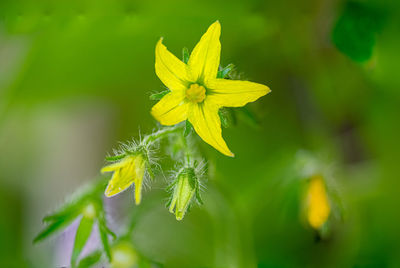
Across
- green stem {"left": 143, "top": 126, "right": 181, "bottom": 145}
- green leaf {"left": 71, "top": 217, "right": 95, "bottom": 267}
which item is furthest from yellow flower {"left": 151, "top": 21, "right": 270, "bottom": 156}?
green leaf {"left": 71, "top": 217, "right": 95, "bottom": 267}

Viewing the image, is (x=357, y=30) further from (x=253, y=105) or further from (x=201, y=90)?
(x=201, y=90)

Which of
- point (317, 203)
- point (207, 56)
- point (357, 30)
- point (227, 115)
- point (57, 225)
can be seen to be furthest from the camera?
point (357, 30)

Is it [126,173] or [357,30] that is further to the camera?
[357,30]

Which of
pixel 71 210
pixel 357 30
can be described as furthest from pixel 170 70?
pixel 357 30

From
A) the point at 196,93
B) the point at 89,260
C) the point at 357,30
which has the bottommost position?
the point at 89,260

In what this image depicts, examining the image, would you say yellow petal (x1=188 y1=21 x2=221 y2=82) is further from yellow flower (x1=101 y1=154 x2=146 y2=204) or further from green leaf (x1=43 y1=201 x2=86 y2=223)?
green leaf (x1=43 y1=201 x2=86 y2=223)

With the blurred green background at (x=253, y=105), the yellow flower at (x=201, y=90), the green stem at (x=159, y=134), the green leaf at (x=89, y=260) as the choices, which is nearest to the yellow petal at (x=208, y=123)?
the yellow flower at (x=201, y=90)

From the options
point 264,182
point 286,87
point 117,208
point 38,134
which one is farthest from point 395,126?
point 38,134
